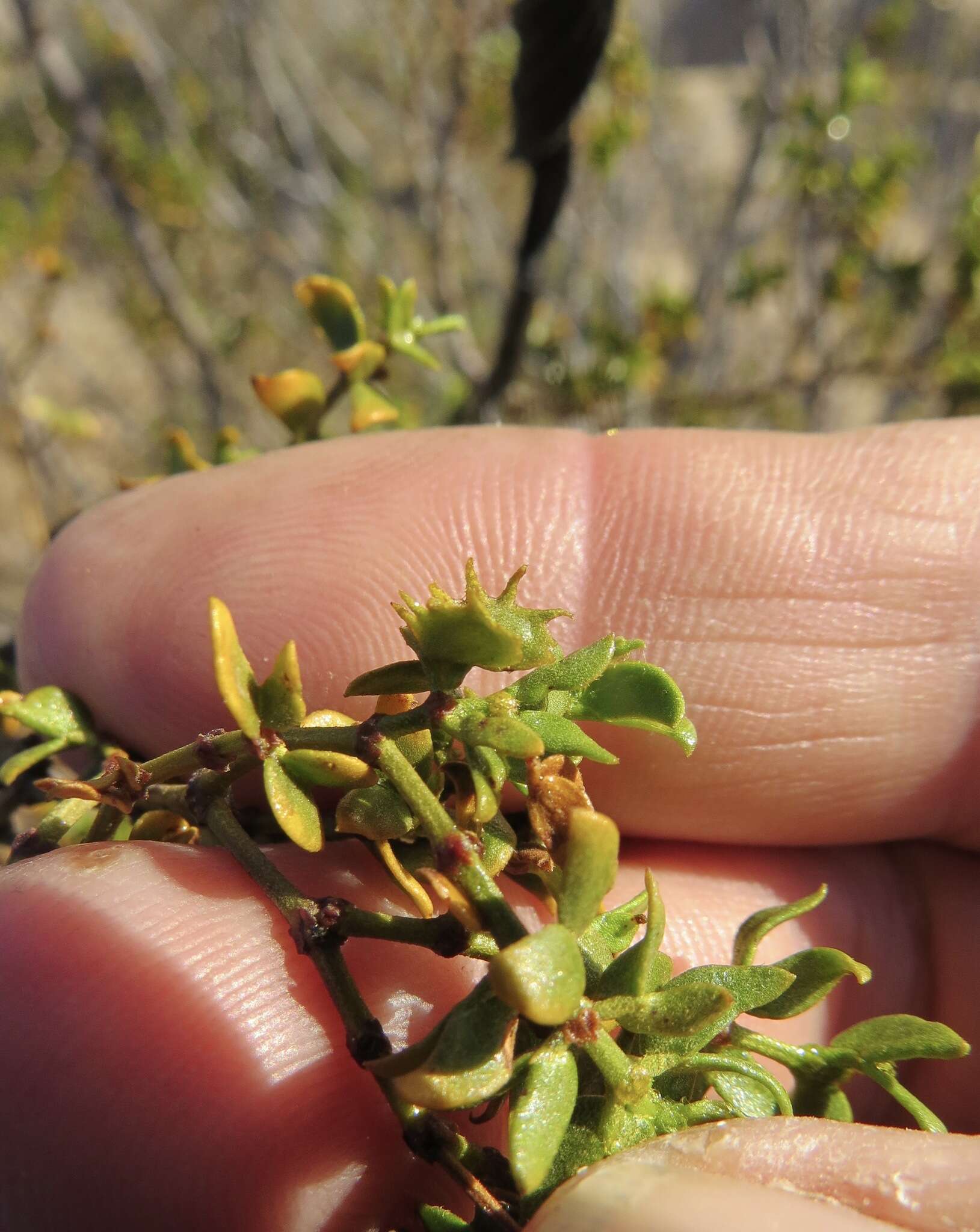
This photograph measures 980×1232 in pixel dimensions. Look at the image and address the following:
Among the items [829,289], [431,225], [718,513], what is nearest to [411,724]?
[718,513]

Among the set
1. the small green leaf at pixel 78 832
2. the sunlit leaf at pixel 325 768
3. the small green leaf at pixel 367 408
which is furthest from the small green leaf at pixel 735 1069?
the small green leaf at pixel 367 408

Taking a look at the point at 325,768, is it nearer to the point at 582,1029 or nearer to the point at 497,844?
the point at 497,844

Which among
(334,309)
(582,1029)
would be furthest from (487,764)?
(334,309)

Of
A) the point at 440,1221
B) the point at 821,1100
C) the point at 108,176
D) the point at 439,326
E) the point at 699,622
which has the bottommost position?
the point at 821,1100

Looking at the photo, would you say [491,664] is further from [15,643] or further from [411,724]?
[15,643]

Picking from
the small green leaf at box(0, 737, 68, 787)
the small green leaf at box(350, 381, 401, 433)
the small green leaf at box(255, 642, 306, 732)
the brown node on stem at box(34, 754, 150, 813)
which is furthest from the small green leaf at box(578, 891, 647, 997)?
the small green leaf at box(350, 381, 401, 433)

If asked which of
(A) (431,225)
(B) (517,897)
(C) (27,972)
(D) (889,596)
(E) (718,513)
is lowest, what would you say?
(B) (517,897)

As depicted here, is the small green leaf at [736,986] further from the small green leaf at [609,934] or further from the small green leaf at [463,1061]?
the small green leaf at [463,1061]
